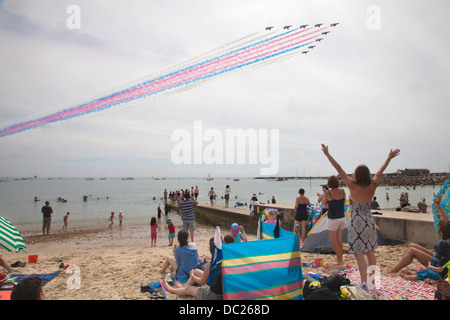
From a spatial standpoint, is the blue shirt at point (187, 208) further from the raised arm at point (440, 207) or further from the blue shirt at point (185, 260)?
the raised arm at point (440, 207)

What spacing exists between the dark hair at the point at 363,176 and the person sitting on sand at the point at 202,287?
2.04 meters

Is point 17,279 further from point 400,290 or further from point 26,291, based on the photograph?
point 400,290

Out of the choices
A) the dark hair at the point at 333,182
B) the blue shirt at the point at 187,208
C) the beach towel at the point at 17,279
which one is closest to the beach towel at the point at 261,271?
the dark hair at the point at 333,182

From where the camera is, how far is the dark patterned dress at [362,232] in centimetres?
410

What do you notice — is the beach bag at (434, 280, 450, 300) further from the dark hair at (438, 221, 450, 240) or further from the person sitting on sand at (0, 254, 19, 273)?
the person sitting on sand at (0, 254, 19, 273)

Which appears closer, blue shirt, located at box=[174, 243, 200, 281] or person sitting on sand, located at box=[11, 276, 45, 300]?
person sitting on sand, located at box=[11, 276, 45, 300]

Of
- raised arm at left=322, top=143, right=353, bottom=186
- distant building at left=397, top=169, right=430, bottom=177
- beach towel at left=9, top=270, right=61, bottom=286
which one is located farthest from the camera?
distant building at left=397, top=169, right=430, bottom=177

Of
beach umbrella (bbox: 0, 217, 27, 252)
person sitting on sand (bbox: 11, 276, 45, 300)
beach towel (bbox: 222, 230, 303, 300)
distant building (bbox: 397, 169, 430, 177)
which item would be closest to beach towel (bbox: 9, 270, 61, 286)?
beach umbrella (bbox: 0, 217, 27, 252)

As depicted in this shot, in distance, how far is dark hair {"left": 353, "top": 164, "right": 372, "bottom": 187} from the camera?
403 cm

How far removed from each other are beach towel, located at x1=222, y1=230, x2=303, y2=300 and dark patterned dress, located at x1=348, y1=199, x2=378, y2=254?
127 centimetres

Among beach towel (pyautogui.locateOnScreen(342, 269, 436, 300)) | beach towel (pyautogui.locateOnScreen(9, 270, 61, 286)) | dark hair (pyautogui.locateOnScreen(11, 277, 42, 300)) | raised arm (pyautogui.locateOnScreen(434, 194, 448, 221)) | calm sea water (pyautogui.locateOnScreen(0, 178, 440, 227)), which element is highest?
raised arm (pyautogui.locateOnScreen(434, 194, 448, 221))

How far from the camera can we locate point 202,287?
4059 mm
